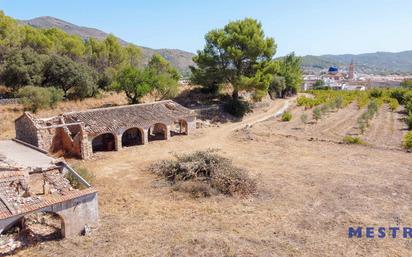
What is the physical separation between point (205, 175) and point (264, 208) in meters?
4.44

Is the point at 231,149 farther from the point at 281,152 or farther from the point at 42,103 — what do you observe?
the point at 42,103

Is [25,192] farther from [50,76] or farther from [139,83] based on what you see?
[50,76]

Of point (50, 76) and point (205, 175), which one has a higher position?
point (50, 76)

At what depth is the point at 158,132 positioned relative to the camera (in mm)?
31297

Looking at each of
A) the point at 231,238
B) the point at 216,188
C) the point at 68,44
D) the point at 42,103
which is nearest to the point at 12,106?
the point at 42,103

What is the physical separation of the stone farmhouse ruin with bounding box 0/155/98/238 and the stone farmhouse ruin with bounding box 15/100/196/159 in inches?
328

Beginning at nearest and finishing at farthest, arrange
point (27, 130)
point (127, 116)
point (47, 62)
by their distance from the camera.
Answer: point (27, 130)
point (127, 116)
point (47, 62)

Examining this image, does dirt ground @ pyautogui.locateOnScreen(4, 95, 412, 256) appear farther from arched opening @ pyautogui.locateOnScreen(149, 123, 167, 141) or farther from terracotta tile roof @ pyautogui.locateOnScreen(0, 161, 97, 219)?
arched opening @ pyautogui.locateOnScreen(149, 123, 167, 141)

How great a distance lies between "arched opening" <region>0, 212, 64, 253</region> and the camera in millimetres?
11306

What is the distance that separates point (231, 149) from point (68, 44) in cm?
3292

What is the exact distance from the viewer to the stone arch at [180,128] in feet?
102

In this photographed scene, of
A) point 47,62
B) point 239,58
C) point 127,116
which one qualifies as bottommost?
point 127,116

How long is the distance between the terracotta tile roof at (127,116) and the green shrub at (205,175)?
6355mm

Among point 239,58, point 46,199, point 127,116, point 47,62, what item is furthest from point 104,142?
point 239,58
